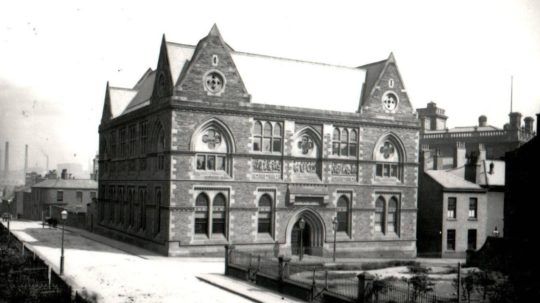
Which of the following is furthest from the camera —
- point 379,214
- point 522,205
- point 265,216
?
point 379,214

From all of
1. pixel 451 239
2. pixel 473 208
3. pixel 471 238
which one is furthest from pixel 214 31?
pixel 471 238

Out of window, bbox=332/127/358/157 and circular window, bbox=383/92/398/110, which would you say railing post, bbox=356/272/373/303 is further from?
circular window, bbox=383/92/398/110

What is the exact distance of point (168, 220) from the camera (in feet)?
119

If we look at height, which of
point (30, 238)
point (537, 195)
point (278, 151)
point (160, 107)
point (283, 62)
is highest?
point (283, 62)

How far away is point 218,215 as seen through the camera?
3803 cm

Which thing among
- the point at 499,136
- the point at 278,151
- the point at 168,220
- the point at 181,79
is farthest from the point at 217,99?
the point at 499,136

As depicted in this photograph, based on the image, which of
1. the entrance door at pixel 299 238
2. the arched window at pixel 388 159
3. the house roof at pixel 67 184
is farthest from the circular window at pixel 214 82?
the house roof at pixel 67 184

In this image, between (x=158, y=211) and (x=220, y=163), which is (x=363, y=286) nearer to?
(x=220, y=163)

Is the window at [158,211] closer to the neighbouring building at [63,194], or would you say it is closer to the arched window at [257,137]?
the arched window at [257,137]

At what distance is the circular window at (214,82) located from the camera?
123ft

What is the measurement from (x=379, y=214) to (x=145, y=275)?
850 inches

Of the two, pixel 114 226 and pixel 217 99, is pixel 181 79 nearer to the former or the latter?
pixel 217 99

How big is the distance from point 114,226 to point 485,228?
103 ft

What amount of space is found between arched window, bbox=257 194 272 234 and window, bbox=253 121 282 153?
340 centimetres
